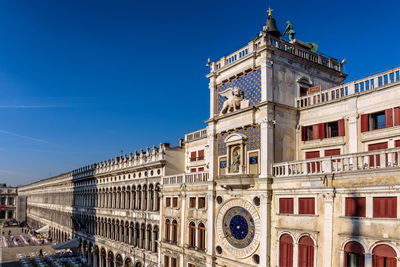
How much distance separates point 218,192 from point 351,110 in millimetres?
11380

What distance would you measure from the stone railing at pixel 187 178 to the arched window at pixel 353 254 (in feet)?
44.8

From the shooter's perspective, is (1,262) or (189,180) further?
(1,262)

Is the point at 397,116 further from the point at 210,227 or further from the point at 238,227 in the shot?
the point at 210,227

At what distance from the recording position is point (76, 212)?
224ft

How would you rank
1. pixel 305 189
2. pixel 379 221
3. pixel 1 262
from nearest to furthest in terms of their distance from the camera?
1. pixel 379 221
2. pixel 305 189
3. pixel 1 262

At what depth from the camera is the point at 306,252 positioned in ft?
66.5

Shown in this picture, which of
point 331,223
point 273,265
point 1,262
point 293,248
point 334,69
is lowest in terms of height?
point 1,262

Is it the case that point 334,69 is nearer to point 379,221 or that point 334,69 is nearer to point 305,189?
point 305,189

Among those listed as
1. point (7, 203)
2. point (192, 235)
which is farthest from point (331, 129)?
point (7, 203)

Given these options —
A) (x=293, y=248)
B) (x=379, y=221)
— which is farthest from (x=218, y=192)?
(x=379, y=221)

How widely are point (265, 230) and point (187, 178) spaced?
38.3 ft

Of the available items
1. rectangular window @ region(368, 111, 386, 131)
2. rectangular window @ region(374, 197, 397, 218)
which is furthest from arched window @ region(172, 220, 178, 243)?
rectangular window @ region(374, 197, 397, 218)

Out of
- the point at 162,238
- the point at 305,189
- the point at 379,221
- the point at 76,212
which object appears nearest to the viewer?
the point at 379,221

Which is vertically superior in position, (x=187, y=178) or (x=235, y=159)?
(x=235, y=159)
